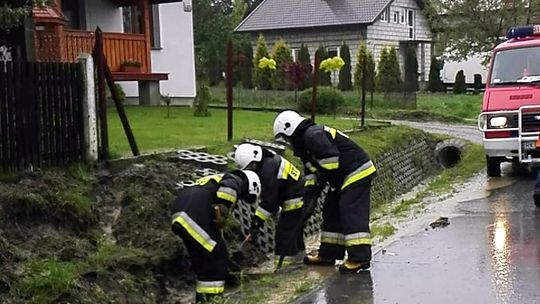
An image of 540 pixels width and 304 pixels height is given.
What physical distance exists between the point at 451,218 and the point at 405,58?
37.1 m

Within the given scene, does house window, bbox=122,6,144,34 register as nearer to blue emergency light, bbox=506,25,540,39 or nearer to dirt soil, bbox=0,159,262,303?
blue emergency light, bbox=506,25,540,39

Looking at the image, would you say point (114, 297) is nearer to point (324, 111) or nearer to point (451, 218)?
point (451, 218)

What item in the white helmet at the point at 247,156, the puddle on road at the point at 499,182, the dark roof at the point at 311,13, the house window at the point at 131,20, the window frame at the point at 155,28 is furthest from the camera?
the dark roof at the point at 311,13

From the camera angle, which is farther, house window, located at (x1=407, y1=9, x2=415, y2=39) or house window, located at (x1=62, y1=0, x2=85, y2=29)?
house window, located at (x1=407, y1=9, x2=415, y2=39)

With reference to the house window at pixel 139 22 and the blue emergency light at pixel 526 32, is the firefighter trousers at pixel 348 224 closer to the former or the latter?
the blue emergency light at pixel 526 32

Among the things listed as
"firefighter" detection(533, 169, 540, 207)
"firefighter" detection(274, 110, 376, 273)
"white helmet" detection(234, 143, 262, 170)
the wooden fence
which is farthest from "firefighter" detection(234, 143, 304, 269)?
"firefighter" detection(533, 169, 540, 207)

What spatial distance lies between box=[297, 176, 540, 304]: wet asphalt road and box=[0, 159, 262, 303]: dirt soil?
171cm

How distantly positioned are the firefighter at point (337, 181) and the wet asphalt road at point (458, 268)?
0.35 meters

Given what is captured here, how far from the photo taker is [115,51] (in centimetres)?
2020

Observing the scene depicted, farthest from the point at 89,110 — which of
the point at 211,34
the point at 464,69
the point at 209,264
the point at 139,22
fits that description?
the point at 211,34

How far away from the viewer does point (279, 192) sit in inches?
299

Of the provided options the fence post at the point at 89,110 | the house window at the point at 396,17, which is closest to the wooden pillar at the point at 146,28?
the fence post at the point at 89,110

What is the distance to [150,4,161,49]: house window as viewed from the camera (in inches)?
952

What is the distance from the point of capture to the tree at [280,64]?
38594 mm
